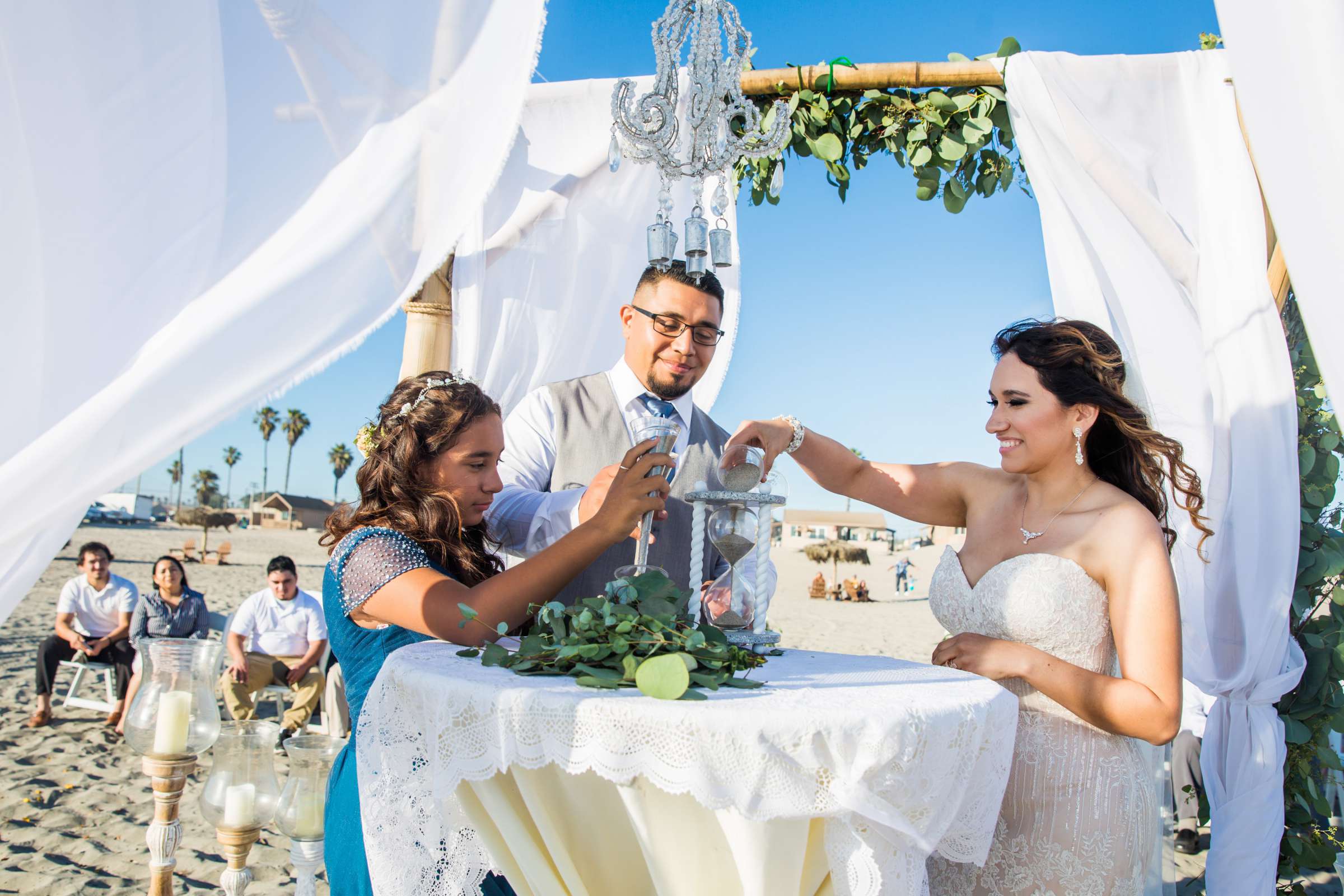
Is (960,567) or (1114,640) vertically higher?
(960,567)

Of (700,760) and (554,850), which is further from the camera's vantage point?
(554,850)

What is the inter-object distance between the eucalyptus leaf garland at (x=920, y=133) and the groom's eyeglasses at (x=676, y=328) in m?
1.13

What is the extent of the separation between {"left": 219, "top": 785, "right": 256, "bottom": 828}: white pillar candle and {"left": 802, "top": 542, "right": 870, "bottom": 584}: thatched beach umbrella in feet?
91.1

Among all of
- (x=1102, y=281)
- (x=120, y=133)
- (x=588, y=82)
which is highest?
(x=588, y=82)

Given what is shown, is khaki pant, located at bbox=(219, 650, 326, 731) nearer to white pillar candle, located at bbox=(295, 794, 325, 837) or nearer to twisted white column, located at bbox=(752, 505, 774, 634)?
white pillar candle, located at bbox=(295, 794, 325, 837)

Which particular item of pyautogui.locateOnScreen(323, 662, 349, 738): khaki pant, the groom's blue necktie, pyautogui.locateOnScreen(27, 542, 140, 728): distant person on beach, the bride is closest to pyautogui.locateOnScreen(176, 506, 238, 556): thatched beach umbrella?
pyautogui.locateOnScreen(27, 542, 140, 728): distant person on beach

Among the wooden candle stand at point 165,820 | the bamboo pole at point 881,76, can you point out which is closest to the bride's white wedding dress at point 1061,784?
the bamboo pole at point 881,76

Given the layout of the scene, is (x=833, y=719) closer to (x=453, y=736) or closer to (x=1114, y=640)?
(x=453, y=736)

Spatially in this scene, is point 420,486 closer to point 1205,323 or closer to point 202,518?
point 1205,323

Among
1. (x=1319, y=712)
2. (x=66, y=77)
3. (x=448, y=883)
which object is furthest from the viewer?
(x=1319, y=712)

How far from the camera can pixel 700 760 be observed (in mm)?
1372

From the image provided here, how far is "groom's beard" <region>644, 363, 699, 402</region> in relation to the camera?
305cm

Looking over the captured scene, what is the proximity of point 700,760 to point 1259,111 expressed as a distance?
165cm

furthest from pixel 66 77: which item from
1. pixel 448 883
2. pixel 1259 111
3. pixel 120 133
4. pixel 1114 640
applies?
pixel 1114 640
